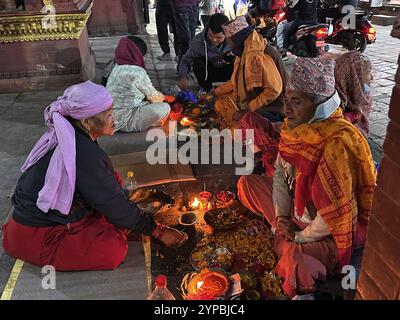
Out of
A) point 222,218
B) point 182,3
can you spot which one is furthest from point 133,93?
point 182,3

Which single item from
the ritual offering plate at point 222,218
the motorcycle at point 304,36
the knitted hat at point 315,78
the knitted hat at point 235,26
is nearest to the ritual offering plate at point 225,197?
the ritual offering plate at point 222,218

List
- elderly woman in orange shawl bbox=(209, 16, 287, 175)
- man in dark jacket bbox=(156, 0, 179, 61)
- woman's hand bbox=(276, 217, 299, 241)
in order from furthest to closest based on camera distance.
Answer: man in dark jacket bbox=(156, 0, 179, 61)
elderly woman in orange shawl bbox=(209, 16, 287, 175)
woman's hand bbox=(276, 217, 299, 241)

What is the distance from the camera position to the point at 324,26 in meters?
7.89

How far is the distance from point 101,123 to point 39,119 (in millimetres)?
3161

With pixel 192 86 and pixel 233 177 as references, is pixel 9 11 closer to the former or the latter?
pixel 192 86

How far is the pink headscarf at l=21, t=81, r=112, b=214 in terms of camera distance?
8.71 ft

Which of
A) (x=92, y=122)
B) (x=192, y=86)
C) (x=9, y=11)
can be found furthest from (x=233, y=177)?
(x=9, y=11)

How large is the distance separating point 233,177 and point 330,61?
5.95ft

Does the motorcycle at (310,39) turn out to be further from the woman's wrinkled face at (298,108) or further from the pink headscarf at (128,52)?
the woman's wrinkled face at (298,108)

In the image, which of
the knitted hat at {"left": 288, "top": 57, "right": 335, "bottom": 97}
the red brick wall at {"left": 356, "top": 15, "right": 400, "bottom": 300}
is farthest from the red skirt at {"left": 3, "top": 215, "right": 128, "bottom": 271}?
the red brick wall at {"left": 356, "top": 15, "right": 400, "bottom": 300}

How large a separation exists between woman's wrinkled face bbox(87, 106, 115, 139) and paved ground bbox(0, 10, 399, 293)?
1.19 meters

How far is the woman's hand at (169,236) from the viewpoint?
304cm

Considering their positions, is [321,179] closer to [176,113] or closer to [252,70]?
[252,70]

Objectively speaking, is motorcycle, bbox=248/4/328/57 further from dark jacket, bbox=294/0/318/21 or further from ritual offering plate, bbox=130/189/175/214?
ritual offering plate, bbox=130/189/175/214
